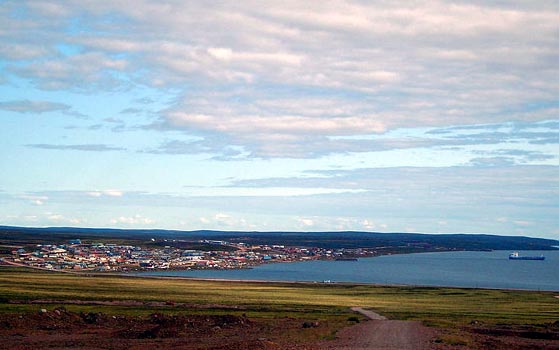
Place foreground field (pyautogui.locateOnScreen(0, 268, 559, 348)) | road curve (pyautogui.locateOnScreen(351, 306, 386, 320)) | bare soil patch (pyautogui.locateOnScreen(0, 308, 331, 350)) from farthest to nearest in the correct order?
1. road curve (pyautogui.locateOnScreen(351, 306, 386, 320))
2. foreground field (pyautogui.locateOnScreen(0, 268, 559, 348))
3. bare soil patch (pyautogui.locateOnScreen(0, 308, 331, 350))

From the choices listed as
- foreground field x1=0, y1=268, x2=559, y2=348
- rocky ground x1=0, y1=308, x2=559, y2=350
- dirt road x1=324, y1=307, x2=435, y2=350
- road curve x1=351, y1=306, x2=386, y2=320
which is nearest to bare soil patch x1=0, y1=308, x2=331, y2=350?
rocky ground x1=0, y1=308, x2=559, y2=350

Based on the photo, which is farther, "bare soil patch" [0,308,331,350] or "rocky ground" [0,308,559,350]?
"rocky ground" [0,308,559,350]

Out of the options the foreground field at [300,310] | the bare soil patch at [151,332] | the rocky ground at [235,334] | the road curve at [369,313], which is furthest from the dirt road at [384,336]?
the road curve at [369,313]

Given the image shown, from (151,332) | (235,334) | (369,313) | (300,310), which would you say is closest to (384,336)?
(235,334)

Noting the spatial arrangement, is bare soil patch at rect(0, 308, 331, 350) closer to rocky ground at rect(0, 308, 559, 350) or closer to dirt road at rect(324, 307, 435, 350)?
rocky ground at rect(0, 308, 559, 350)

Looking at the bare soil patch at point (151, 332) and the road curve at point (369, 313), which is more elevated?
the bare soil patch at point (151, 332)

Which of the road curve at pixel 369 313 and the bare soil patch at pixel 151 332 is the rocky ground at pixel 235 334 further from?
the road curve at pixel 369 313

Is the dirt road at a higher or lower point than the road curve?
higher

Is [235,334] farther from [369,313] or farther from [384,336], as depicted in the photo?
[369,313]
